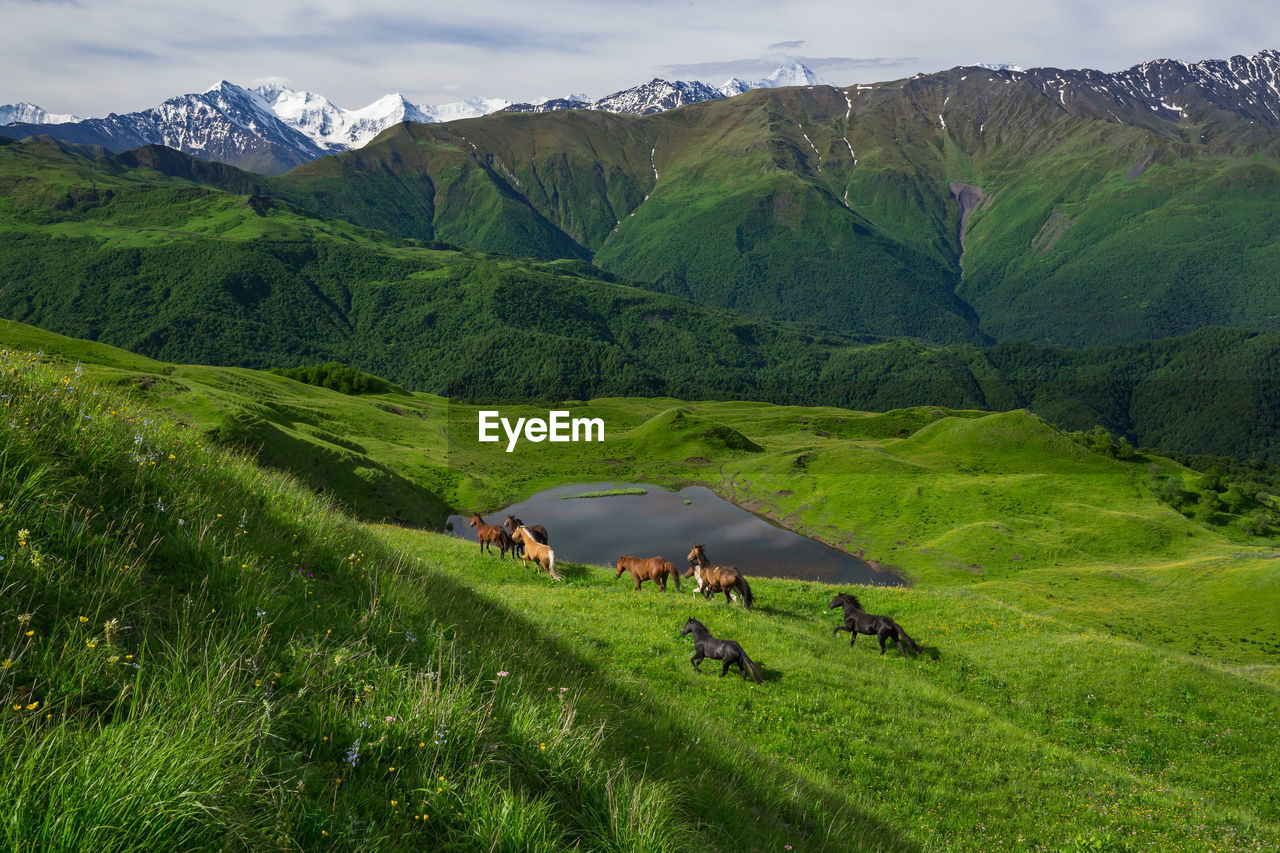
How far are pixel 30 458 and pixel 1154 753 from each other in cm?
2616

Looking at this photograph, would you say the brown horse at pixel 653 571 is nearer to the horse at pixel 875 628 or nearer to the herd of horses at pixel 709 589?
the herd of horses at pixel 709 589

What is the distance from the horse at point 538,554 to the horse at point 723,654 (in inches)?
419

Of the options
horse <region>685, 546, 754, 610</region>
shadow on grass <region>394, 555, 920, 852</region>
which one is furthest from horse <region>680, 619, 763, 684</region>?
horse <region>685, 546, 754, 610</region>

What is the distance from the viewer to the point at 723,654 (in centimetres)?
1750

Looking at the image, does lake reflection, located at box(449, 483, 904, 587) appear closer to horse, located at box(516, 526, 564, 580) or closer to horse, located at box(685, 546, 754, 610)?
horse, located at box(516, 526, 564, 580)

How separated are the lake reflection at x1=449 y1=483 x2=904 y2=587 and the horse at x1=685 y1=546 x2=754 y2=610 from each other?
195 ft

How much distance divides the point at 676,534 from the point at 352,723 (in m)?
105

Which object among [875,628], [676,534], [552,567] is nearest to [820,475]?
[676,534]

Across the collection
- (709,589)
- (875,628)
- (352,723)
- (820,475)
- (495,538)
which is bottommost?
(820,475)

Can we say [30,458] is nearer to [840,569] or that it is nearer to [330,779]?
[330,779]

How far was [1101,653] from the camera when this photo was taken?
24062 millimetres

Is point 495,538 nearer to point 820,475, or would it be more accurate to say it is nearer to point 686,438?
point 820,475

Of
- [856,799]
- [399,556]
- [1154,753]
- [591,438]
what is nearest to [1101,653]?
[1154,753]

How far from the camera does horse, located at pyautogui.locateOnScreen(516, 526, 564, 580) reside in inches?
1087
